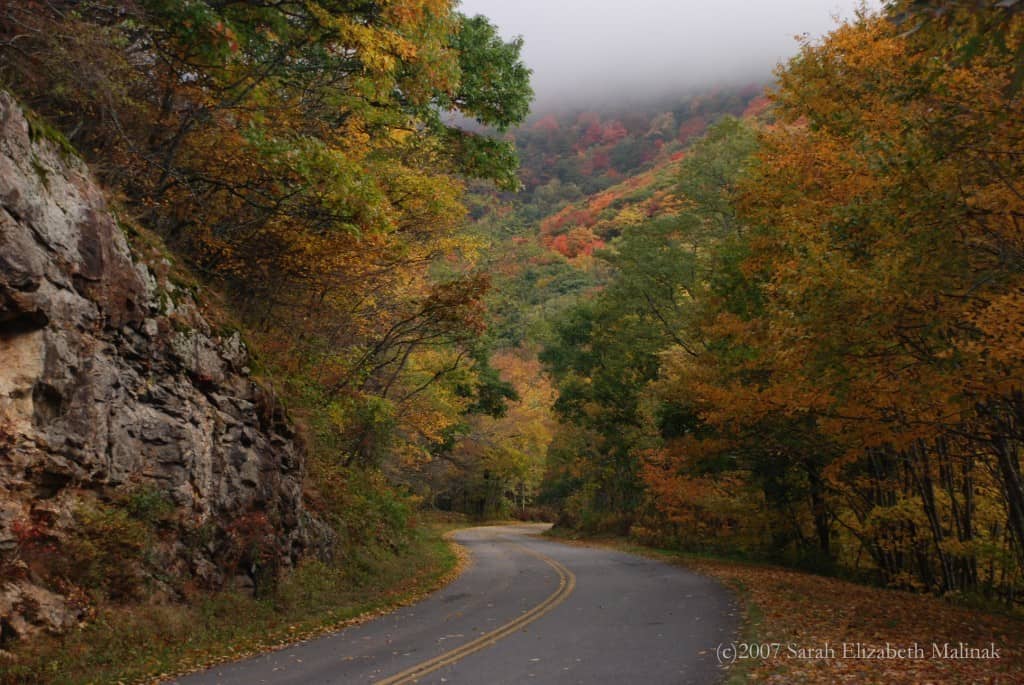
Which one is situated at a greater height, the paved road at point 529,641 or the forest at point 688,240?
the forest at point 688,240

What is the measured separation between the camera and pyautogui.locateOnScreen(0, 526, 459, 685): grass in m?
8.30

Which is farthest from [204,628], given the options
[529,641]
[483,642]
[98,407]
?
[529,641]

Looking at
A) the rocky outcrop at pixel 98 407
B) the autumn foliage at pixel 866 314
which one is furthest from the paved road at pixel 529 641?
the autumn foliage at pixel 866 314

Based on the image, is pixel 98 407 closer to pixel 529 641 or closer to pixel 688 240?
pixel 529 641

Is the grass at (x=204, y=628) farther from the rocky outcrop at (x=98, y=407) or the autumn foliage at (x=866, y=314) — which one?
the autumn foliage at (x=866, y=314)

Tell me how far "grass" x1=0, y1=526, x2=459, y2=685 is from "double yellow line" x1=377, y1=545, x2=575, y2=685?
9.31 ft

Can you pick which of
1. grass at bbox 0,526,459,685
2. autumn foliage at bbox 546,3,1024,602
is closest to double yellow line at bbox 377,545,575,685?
grass at bbox 0,526,459,685

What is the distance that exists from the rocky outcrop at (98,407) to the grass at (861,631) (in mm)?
8252

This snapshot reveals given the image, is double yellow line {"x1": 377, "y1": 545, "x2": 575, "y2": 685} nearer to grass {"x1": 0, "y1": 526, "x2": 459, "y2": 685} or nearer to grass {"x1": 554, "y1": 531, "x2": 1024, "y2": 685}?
grass {"x1": 0, "y1": 526, "x2": 459, "y2": 685}

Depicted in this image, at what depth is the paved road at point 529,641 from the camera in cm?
836

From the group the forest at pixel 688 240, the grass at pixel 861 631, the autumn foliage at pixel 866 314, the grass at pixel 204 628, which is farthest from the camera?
the forest at pixel 688 240

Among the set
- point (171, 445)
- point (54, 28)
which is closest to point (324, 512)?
point (171, 445)

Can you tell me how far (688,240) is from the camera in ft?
92.1

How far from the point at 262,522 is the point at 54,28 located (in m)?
8.40
